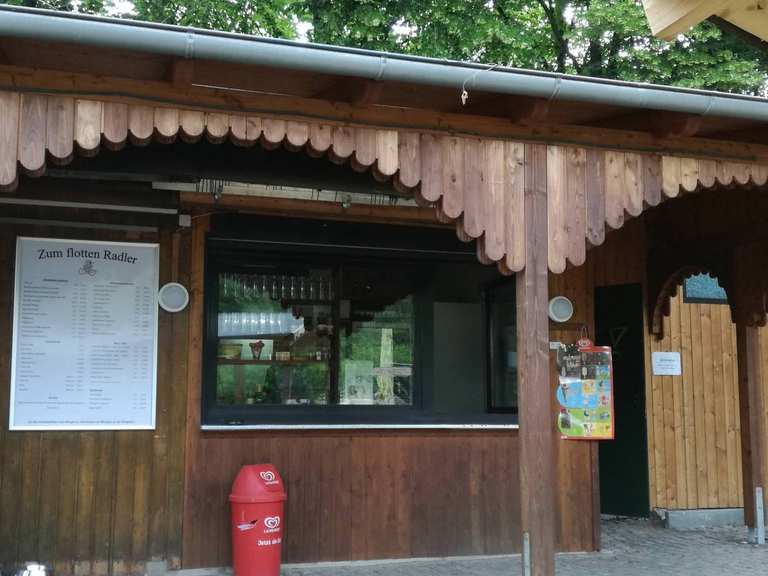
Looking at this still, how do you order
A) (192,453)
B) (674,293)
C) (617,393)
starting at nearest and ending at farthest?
(192,453), (674,293), (617,393)

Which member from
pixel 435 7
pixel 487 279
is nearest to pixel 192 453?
pixel 487 279

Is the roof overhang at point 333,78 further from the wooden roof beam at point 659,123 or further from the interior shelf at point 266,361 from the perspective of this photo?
the interior shelf at point 266,361

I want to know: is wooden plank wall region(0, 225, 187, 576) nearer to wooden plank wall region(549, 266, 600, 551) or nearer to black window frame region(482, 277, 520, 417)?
black window frame region(482, 277, 520, 417)

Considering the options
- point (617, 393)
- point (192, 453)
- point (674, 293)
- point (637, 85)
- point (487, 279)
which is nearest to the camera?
point (637, 85)

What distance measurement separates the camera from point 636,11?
11.7 metres

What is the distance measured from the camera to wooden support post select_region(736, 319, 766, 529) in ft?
24.6

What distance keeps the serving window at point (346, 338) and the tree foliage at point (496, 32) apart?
5908 mm

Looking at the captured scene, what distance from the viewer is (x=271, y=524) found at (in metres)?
5.84

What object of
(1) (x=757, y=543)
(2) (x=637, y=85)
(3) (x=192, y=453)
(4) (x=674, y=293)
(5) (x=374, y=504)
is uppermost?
(2) (x=637, y=85)

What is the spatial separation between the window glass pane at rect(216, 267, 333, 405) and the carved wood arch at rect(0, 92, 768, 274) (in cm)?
219

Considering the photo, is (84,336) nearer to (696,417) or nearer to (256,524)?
(256,524)

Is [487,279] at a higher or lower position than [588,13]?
lower

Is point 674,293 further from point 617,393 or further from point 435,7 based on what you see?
point 435,7

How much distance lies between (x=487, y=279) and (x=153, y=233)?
285 centimetres
